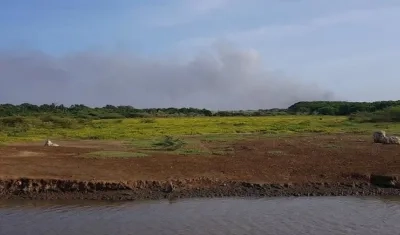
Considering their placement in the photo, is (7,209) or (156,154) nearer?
(7,209)

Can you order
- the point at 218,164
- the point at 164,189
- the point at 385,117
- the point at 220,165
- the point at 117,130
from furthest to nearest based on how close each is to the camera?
the point at 385,117 → the point at 117,130 → the point at 218,164 → the point at 220,165 → the point at 164,189

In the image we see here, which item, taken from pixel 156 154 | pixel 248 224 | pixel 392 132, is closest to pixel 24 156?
pixel 156 154

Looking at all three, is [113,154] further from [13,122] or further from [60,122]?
[60,122]

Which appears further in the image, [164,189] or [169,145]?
[169,145]

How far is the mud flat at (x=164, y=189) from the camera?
18.3 metres

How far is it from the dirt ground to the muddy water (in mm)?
2703

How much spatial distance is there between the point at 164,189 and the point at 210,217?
13.0ft

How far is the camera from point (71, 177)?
64.2 ft

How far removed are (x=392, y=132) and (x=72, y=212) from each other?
1206 inches

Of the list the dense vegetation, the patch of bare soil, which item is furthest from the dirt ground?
the dense vegetation

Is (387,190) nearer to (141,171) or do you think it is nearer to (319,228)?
(319,228)

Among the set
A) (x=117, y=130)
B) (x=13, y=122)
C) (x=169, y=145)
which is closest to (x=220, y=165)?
(x=169, y=145)

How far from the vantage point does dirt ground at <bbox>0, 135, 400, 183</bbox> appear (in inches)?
803

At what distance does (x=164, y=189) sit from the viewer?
19.0 m
